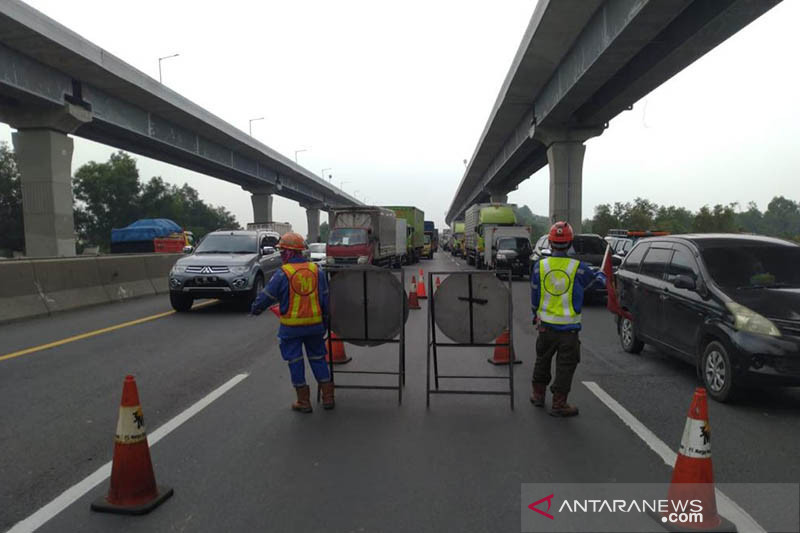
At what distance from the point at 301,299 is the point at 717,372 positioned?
445 centimetres

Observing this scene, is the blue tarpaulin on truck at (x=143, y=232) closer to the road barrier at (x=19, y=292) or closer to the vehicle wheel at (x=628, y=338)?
the road barrier at (x=19, y=292)

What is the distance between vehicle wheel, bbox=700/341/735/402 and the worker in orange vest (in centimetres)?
409

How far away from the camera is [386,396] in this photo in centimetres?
649

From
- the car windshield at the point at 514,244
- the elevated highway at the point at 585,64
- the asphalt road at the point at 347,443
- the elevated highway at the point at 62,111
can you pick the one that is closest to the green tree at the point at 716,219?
the elevated highway at the point at 585,64

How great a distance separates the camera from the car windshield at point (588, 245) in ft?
56.6

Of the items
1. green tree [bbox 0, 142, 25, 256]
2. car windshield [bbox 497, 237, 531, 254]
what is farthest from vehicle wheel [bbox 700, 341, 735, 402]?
green tree [bbox 0, 142, 25, 256]

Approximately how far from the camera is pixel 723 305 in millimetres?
6117

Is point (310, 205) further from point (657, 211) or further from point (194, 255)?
point (194, 255)

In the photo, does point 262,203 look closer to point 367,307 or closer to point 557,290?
Answer: point 367,307

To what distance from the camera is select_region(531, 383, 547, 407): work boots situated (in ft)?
19.7

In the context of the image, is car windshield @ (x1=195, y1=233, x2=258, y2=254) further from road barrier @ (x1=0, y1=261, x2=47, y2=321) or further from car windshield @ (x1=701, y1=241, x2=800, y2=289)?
car windshield @ (x1=701, y1=241, x2=800, y2=289)

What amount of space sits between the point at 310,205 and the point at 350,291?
243ft

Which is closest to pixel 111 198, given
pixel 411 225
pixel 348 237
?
pixel 411 225

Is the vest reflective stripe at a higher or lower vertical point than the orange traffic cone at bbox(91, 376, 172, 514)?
higher
